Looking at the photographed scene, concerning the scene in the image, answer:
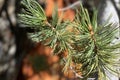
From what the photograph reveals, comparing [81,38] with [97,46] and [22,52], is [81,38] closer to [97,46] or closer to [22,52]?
[97,46]

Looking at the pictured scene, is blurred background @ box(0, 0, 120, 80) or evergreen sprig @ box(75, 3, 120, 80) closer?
evergreen sprig @ box(75, 3, 120, 80)

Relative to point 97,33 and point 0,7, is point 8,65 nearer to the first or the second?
point 0,7

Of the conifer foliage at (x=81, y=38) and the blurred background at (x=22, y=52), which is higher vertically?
the conifer foliage at (x=81, y=38)

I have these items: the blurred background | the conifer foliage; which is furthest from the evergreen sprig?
the blurred background

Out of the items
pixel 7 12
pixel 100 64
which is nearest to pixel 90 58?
pixel 100 64

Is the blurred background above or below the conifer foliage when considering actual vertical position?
below

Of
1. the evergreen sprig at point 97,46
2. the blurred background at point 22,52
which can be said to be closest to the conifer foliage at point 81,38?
the evergreen sprig at point 97,46

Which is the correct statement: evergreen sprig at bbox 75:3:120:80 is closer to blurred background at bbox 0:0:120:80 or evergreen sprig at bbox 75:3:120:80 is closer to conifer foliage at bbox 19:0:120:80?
conifer foliage at bbox 19:0:120:80

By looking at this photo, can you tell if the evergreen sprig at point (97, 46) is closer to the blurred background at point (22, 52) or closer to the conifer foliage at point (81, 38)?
the conifer foliage at point (81, 38)
